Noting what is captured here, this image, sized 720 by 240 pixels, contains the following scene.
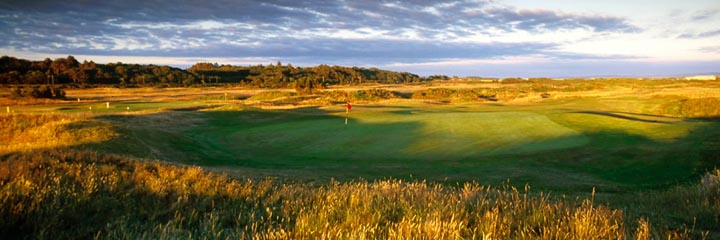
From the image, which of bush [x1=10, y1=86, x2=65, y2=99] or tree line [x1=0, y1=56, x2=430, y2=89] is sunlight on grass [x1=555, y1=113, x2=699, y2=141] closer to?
bush [x1=10, y1=86, x2=65, y2=99]

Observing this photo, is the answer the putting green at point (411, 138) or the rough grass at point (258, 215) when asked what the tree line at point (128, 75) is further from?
the rough grass at point (258, 215)

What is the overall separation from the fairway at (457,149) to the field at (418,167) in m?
0.07

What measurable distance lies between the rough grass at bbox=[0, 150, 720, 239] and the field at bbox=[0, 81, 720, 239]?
0.04 meters

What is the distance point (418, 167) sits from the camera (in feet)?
53.2

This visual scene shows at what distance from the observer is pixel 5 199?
4.68 m

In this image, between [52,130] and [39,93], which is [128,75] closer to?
[39,93]

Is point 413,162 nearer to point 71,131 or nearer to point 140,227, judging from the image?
point 140,227

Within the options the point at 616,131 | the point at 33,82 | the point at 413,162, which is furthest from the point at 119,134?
the point at 33,82

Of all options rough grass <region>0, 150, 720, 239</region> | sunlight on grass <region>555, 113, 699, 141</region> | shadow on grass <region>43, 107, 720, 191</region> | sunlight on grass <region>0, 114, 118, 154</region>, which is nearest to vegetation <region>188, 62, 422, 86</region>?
sunlight on grass <region>0, 114, 118, 154</region>

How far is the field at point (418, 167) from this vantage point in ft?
16.2

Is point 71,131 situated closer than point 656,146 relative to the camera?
No

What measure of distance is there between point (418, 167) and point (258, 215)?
11298mm

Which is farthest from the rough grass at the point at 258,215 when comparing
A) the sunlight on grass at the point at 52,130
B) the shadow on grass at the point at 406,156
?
the sunlight on grass at the point at 52,130

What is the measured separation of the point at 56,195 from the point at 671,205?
903cm
